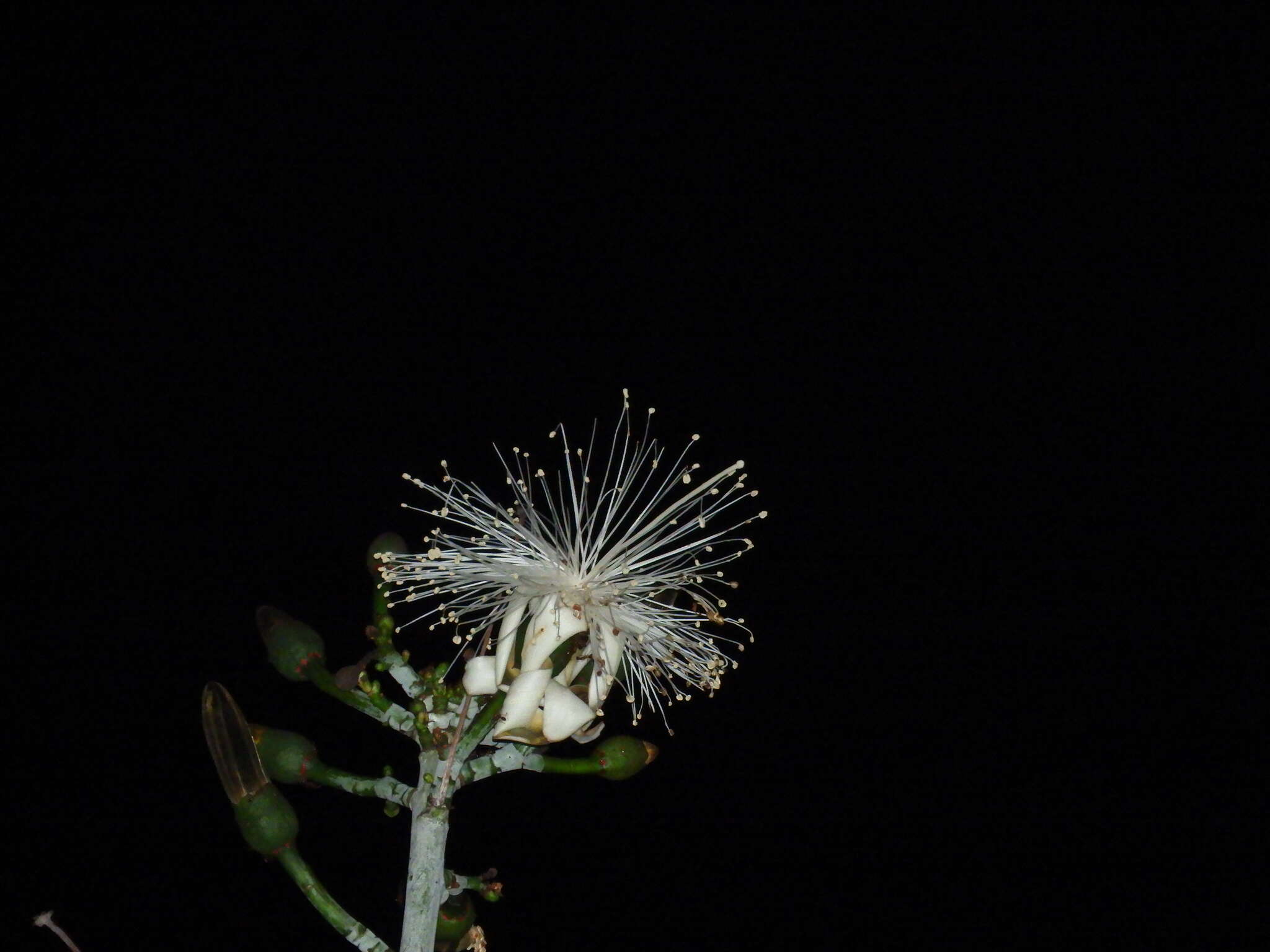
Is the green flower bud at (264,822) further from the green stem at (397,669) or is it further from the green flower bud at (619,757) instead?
the green flower bud at (619,757)

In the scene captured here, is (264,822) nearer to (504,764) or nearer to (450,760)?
(450,760)

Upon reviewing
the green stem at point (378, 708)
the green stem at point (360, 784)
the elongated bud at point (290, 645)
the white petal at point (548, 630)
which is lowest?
the green stem at point (360, 784)

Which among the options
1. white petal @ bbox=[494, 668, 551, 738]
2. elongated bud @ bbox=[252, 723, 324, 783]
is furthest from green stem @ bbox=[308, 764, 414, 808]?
white petal @ bbox=[494, 668, 551, 738]

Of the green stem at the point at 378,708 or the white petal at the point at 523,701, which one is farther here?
the green stem at the point at 378,708

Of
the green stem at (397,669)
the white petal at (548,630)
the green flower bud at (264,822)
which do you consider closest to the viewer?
the green flower bud at (264,822)

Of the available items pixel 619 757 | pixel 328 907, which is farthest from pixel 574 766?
pixel 328 907

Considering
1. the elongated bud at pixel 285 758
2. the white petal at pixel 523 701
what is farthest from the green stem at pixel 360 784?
the white petal at pixel 523 701

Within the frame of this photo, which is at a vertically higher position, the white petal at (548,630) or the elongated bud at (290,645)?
the elongated bud at (290,645)

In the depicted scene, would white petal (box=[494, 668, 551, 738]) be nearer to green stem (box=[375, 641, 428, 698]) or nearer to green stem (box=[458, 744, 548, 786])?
green stem (box=[458, 744, 548, 786])
